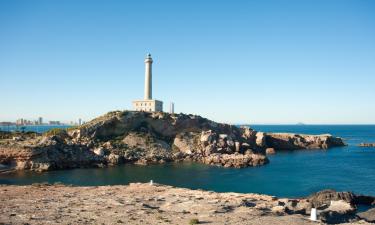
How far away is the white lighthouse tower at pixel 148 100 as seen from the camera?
94250mm

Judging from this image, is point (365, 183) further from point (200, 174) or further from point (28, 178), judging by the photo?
point (28, 178)

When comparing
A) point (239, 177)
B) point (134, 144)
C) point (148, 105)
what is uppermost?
point (148, 105)

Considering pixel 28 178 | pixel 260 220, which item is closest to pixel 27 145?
pixel 28 178

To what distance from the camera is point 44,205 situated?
91.6ft

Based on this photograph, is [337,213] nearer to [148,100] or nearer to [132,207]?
[132,207]

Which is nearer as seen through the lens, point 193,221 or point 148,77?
point 193,221

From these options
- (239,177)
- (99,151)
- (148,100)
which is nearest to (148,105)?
(148,100)

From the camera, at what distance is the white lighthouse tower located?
9425 cm

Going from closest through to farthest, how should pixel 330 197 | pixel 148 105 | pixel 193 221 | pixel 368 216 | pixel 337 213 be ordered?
1. pixel 193 221
2. pixel 337 213
3. pixel 368 216
4. pixel 330 197
5. pixel 148 105

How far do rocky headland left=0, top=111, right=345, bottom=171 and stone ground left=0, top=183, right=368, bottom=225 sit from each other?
28.0 meters

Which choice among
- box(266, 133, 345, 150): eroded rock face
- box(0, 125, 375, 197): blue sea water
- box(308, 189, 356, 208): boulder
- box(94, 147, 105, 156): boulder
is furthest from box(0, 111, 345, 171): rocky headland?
box(308, 189, 356, 208): boulder

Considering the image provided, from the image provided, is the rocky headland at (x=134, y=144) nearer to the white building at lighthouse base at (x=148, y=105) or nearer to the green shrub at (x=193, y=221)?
the white building at lighthouse base at (x=148, y=105)

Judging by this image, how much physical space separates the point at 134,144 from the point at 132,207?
51.3 meters

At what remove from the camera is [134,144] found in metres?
78.4
